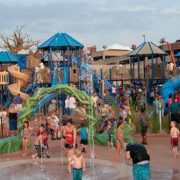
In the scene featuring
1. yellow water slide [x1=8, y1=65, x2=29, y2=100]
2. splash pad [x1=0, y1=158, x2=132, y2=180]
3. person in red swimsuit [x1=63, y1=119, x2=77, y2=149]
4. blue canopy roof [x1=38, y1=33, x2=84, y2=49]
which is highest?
blue canopy roof [x1=38, y1=33, x2=84, y2=49]

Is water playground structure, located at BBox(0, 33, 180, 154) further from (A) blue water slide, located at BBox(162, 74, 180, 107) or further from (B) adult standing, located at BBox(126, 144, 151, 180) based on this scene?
(B) adult standing, located at BBox(126, 144, 151, 180)

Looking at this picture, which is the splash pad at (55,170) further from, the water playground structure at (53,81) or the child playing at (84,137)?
the water playground structure at (53,81)

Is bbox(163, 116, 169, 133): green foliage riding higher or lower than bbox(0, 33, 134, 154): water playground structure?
lower

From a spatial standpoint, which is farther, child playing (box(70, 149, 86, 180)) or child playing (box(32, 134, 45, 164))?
child playing (box(32, 134, 45, 164))

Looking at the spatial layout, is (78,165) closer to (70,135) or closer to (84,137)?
(70,135)

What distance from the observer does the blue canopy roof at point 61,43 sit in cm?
3077

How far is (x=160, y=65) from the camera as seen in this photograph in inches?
1357

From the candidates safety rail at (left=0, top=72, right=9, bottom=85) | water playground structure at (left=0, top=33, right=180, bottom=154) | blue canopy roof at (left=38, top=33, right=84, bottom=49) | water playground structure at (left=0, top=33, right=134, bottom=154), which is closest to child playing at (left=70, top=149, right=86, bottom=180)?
water playground structure at (left=0, top=33, right=134, bottom=154)

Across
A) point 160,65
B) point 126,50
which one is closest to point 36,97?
point 160,65

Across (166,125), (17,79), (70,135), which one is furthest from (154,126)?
(17,79)

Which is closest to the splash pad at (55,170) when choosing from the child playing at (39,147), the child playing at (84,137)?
the child playing at (39,147)

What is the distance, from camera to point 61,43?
30875mm

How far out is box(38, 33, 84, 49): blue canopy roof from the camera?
101ft

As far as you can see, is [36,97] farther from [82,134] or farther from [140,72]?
[140,72]
